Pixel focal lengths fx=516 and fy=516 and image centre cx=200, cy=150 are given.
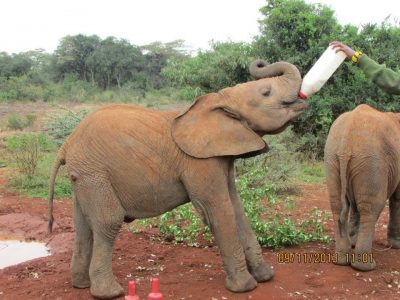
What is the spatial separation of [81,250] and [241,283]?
1.58 meters

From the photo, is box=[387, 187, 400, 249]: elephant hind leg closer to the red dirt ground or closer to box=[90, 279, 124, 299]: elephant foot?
the red dirt ground

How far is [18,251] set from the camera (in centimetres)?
697

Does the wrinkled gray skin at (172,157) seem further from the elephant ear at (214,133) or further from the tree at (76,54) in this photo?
the tree at (76,54)

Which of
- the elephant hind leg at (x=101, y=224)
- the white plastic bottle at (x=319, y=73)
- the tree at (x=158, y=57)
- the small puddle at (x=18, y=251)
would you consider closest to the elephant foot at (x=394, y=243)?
the white plastic bottle at (x=319, y=73)

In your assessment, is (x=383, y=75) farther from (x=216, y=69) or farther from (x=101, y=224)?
(x=216, y=69)

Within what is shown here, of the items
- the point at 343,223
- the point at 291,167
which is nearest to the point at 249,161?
the point at 291,167

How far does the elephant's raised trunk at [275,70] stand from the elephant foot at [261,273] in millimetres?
1892

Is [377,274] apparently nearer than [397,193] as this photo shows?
Yes

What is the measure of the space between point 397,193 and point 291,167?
14.6 ft

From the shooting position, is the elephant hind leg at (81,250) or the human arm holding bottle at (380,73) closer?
the elephant hind leg at (81,250)

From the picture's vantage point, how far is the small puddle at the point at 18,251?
21.7 feet

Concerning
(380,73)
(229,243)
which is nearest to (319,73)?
(380,73)

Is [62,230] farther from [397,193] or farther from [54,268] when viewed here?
[397,193]

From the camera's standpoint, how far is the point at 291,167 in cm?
1069
